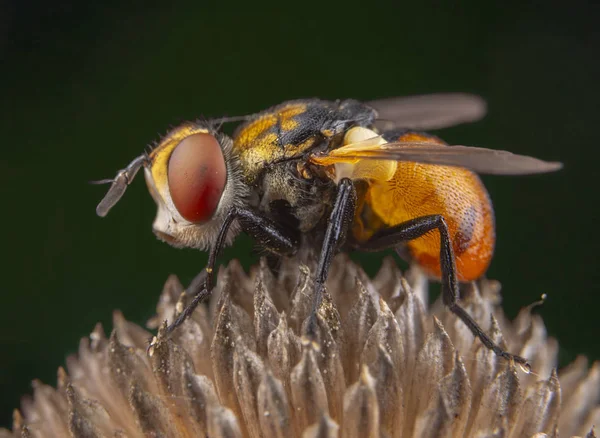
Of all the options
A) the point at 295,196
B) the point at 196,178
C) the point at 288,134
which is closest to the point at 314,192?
the point at 295,196

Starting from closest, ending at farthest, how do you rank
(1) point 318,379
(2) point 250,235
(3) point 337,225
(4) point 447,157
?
(1) point 318,379 → (4) point 447,157 → (3) point 337,225 → (2) point 250,235

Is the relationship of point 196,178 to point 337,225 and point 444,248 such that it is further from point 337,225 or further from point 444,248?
point 444,248

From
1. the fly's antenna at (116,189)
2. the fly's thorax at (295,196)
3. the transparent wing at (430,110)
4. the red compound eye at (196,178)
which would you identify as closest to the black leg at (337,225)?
the fly's thorax at (295,196)

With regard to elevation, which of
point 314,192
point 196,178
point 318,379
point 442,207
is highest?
point 196,178

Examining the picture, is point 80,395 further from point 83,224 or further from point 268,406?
point 83,224

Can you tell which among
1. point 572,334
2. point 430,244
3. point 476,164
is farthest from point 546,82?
point 476,164

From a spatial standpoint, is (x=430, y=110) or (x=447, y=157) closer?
(x=447, y=157)

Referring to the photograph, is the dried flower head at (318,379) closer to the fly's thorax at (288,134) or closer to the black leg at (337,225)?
the black leg at (337,225)
